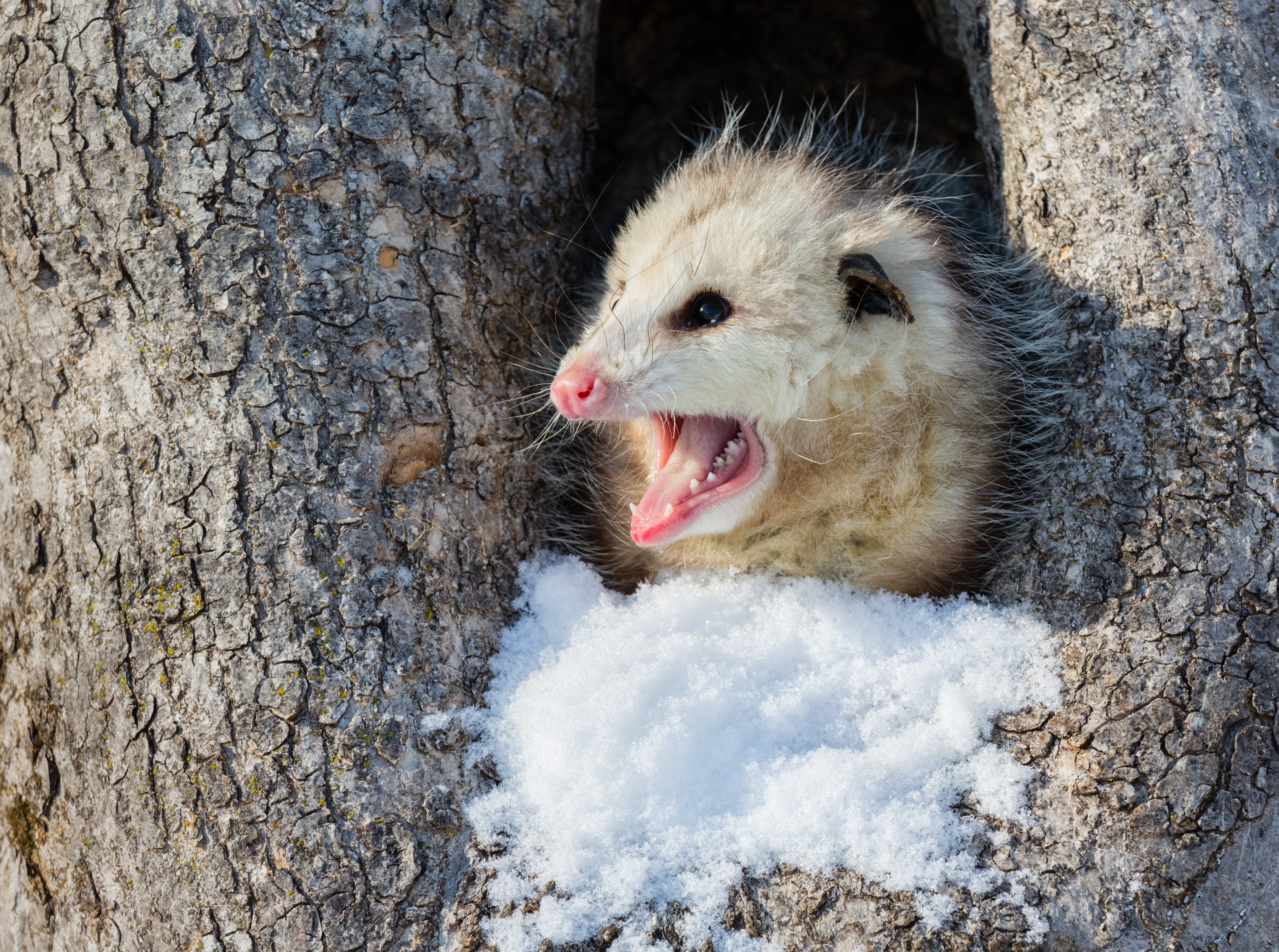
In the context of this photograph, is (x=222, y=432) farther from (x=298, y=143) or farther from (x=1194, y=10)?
(x=1194, y=10)

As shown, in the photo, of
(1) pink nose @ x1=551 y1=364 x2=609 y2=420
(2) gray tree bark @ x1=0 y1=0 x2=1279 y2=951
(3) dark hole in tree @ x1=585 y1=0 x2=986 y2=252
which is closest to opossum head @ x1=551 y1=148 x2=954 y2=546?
(1) pink nose @ x1=551 y1=364 x2=609 y2=420

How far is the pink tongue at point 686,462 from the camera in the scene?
6.17 feet

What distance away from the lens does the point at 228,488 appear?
5.10 feet

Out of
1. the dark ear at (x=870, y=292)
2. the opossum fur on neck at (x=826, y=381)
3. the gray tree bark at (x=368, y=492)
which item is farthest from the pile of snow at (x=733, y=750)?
the dark ear at (x=870, y=292)

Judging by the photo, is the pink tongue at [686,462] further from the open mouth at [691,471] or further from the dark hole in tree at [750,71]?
the dark hole in tree at [750,71]

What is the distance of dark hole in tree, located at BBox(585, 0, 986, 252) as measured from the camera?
2.99 meters

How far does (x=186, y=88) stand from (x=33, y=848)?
1.32 m

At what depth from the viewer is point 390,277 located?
1.71 metres

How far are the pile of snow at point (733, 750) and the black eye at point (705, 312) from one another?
0.56 meters

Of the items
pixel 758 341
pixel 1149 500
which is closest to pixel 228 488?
pixel 758 341

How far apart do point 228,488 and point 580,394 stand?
62 centimetres

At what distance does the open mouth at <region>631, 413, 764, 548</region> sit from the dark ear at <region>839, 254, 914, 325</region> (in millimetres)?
309

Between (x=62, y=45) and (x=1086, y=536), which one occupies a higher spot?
(x=1086, y=536)

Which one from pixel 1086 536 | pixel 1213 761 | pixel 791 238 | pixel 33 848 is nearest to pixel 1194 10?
pixel 791 238
